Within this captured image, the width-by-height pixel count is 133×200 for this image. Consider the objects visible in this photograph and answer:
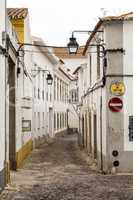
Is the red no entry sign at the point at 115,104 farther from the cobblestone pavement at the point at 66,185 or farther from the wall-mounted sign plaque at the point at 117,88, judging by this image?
the cobblestone pavement at the point at 66,185

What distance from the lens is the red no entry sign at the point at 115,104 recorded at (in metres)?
18.6

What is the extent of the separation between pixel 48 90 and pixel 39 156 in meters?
16.5

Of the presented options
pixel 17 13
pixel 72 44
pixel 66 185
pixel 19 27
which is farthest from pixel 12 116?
pixel 17 13

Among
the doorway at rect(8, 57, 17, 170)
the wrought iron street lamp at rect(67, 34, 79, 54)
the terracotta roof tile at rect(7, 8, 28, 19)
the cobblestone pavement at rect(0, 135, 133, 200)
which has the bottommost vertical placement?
the cobblestone pavement at rect(0, 135, 133, 200)

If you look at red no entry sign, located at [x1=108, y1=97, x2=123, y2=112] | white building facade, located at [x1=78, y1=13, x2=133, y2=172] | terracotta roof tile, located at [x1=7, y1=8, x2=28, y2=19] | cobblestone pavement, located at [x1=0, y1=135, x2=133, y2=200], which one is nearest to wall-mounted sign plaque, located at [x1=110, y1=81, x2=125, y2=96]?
white building facade, located at [x1=78, y1=13, x2=133, y2=172]

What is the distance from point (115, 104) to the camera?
1864 centimetres

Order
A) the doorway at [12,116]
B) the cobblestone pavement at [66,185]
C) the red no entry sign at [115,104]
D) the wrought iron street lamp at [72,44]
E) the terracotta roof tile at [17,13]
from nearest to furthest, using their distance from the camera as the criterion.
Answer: the cobblestone pavement at [66,185] → the wrought iron street lamp at [72,44] → the red no entry sign at [115,104] → the doorway at [12,116] → the terracotta roof tile at [17,13]

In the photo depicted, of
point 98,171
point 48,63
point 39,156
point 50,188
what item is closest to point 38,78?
point 48,63

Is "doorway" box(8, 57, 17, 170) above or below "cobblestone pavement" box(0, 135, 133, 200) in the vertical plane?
above

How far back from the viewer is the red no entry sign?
18641 millimetres

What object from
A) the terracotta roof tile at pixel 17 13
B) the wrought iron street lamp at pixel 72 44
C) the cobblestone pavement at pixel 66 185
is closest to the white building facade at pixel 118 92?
the cobblestone pavement at pixel 66 185

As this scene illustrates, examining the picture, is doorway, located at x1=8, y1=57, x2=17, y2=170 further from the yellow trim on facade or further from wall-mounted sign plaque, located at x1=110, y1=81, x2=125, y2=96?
the yellow trim on facade

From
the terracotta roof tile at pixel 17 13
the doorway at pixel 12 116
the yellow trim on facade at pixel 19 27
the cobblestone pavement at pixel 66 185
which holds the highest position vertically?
the terracotta roof tile at pixel 17 13

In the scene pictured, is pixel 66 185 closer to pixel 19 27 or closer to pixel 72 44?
pixel 72 44
